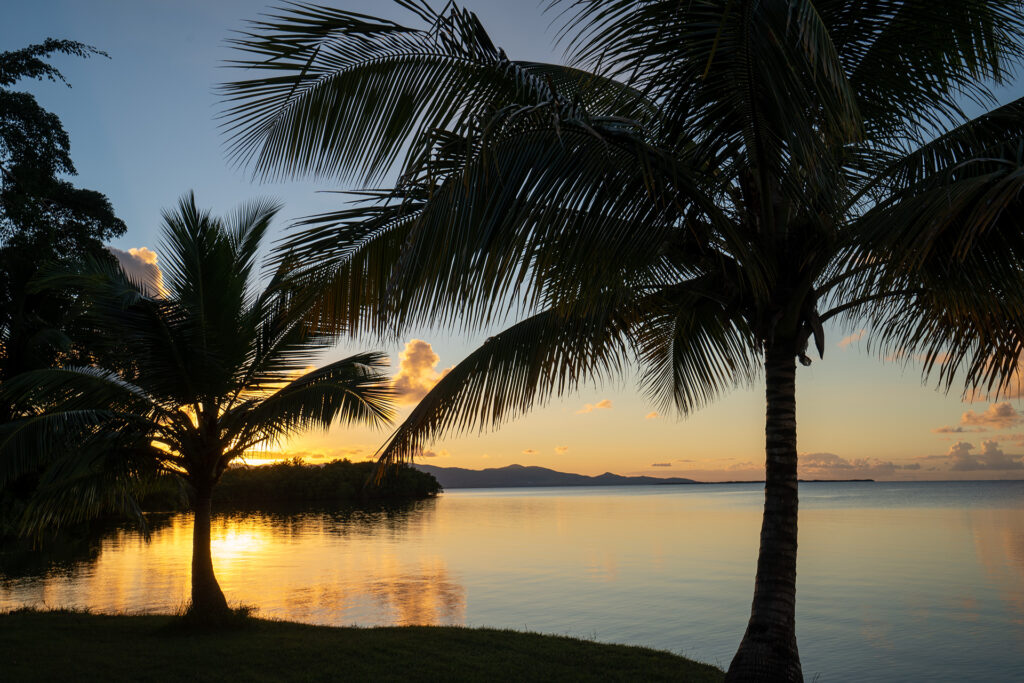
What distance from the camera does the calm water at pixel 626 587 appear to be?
15.1 meters

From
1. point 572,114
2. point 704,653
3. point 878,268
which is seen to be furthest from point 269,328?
Answer: point 704,653

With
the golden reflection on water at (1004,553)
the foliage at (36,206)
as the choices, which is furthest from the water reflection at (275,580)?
the golden reflection on water at (1004,553)

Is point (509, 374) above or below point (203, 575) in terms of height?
above

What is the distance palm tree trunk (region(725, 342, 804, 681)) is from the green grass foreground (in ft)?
9.08

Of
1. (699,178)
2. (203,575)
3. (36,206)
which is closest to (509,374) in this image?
(699,178)

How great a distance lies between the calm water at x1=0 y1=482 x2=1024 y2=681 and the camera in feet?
49.6

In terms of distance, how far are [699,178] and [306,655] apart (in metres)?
6.79

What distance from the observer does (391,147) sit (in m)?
4.80

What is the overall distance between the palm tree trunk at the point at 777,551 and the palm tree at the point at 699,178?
1 cm

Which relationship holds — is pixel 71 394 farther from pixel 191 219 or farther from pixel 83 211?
pixel 83 211

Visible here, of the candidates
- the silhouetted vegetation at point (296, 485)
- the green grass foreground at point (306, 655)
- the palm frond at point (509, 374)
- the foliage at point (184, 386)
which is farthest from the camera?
the silhouetted vegetation at point (296, 485)

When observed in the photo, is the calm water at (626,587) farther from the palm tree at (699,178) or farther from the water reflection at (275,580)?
the palm tree at (699,178)

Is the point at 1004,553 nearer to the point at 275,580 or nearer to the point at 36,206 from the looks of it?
the point at 275,580

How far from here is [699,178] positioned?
4.48 meters
